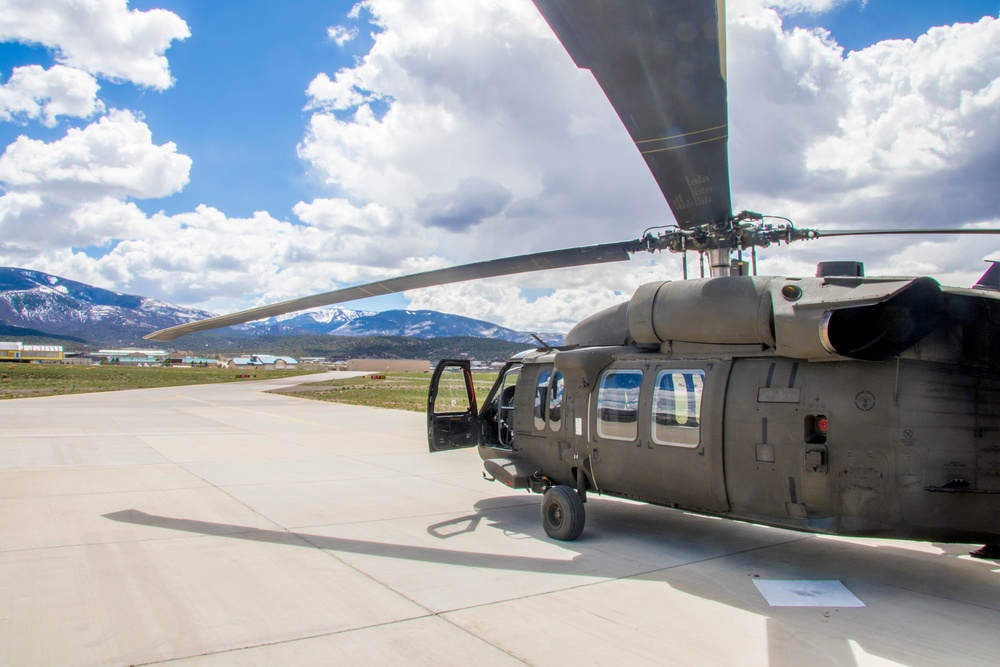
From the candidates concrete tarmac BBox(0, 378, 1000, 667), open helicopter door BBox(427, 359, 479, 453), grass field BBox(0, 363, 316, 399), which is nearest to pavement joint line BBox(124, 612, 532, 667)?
concrete tarmac BBox(0, 378, 1000, 667)

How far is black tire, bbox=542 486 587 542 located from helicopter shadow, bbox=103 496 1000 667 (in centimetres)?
14

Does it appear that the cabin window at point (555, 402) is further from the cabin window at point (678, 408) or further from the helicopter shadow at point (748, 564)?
the cabin window at point (678, 408)

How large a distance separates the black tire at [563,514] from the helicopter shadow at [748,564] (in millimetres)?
138

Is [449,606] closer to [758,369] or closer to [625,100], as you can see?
[758,369]

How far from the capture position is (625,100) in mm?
3871

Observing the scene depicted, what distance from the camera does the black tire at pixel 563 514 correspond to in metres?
7.01

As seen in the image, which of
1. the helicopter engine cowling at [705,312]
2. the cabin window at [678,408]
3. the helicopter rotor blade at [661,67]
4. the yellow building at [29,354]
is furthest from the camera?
the yellow building at [29,354]

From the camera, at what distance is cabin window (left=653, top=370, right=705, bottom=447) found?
6.27m

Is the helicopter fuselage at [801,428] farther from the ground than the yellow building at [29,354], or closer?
closer

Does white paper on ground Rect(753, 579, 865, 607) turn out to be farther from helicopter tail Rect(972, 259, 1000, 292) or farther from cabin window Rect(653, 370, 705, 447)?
helicopter tail Rect(972, 259, 1000, 292)

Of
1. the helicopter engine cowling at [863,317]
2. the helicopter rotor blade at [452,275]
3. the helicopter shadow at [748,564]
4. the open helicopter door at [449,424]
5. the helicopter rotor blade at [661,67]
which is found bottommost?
the helicopter shadow at [748,564]

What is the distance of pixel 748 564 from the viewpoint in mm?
6285

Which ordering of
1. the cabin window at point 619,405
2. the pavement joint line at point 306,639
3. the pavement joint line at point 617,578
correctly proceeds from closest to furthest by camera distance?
the pavement joint line at point 306,639 < the pavement joint line at point 617,578 < the cabin window at point 619,405

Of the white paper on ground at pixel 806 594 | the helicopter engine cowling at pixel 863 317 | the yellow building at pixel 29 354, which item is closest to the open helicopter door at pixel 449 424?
the white paper on ground at pixel 806 594
